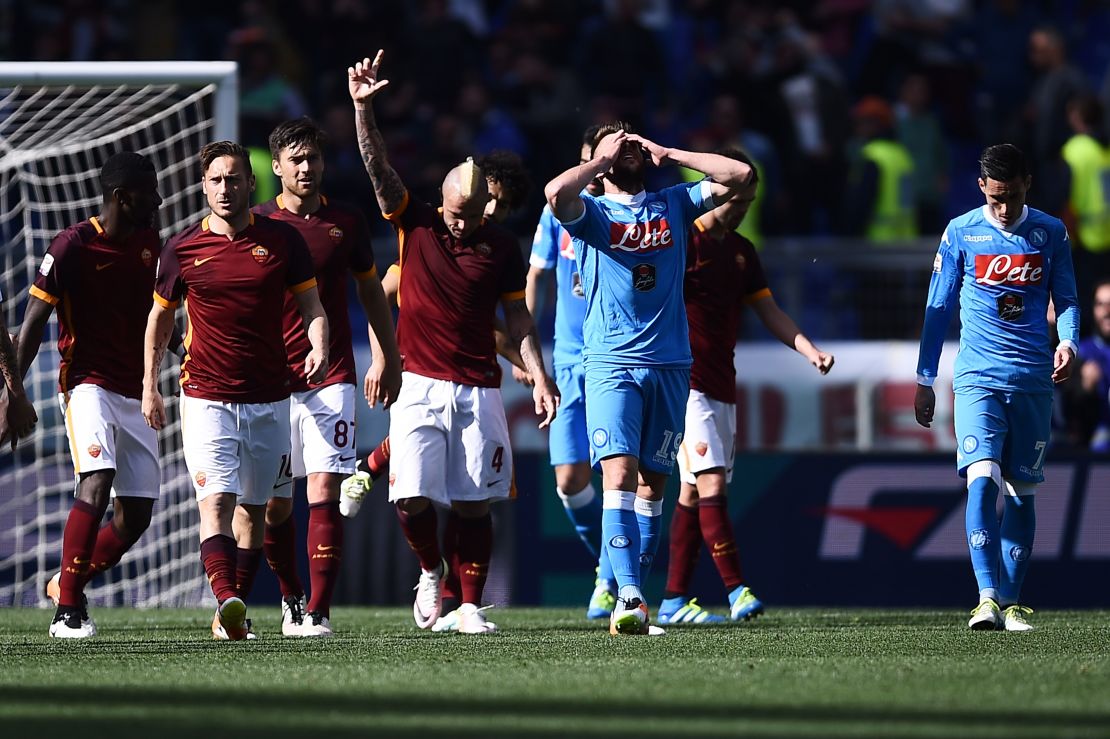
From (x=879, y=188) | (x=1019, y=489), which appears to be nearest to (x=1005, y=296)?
(x=1019, y=489)

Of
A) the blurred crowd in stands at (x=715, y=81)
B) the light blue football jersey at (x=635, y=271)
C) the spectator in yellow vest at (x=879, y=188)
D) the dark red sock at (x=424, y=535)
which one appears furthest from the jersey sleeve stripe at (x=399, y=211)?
the spectator in yellow vest at (x=879, y=188)

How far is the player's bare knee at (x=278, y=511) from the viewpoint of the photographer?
8734 millimetres

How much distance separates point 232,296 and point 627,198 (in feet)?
5.96

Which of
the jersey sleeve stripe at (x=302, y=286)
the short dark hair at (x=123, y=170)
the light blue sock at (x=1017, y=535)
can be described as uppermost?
the short dark hair at (x=123, y=170)

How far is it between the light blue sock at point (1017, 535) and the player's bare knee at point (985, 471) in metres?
0.31

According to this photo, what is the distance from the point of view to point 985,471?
845 centimetres

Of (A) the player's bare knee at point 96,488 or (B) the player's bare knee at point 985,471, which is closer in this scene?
(B) the player's bare knee at point 985,471

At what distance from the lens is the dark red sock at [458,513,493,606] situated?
351 inches

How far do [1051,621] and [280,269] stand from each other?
4.40m

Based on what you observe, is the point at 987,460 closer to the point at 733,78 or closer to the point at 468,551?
the point at 468,551

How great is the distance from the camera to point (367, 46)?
56.6ft

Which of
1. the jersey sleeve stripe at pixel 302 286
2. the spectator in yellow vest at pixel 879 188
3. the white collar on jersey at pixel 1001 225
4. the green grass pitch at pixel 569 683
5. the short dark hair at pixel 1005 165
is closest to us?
the green grass pitch at pixel 569 683

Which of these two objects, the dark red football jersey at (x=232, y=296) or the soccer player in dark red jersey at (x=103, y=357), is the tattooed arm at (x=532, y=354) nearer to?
the dark red football jersey at (x=232, y=296)

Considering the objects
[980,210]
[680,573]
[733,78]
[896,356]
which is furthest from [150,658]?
[733,78]
